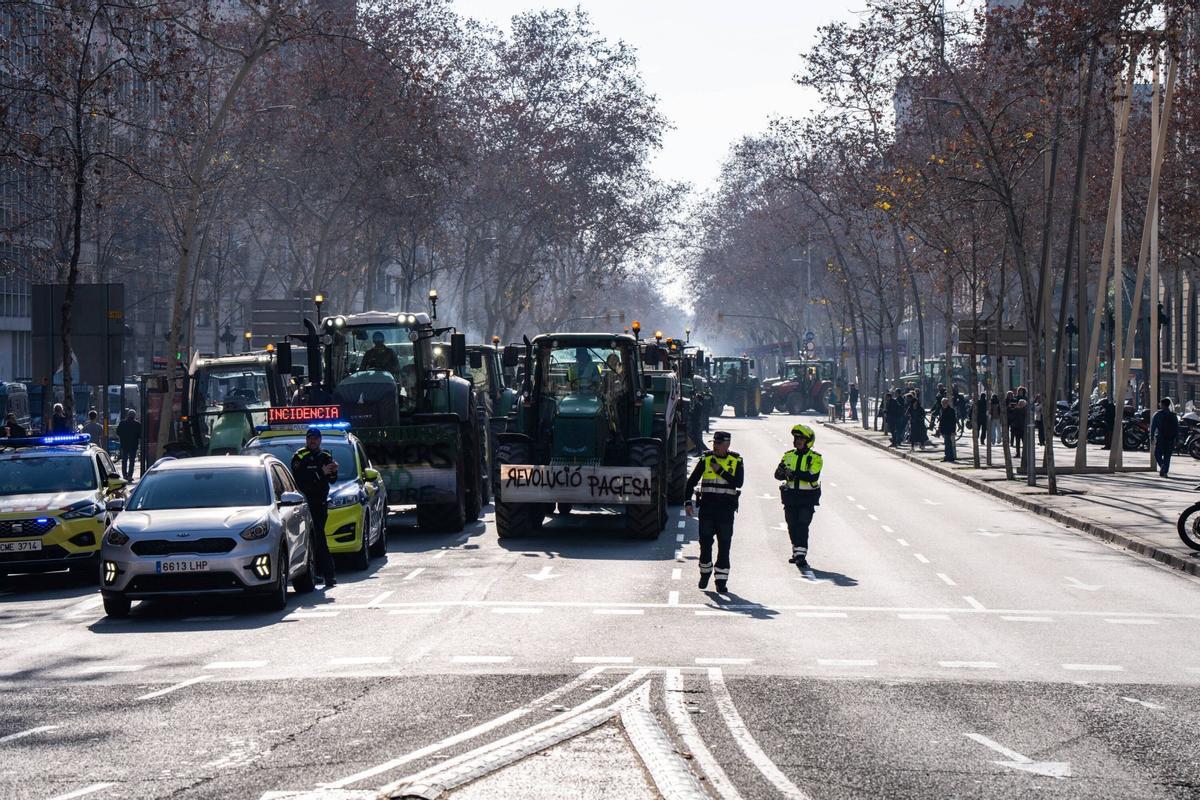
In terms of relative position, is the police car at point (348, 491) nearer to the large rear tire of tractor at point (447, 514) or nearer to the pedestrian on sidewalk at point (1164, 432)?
the large rear tire of tractor at point (447, 514)

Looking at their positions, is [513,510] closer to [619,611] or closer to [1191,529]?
[619,611]

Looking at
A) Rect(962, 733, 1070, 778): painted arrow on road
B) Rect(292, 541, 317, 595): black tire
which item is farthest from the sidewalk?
Rect(962, 733, 1070, 778): painted arrow on road

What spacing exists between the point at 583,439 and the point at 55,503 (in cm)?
739

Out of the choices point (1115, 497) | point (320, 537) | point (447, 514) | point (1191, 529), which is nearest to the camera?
point (320, 537)

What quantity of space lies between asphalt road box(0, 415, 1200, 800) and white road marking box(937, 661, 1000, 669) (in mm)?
58

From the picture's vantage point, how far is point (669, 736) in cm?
959

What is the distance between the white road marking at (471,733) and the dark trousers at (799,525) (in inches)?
310

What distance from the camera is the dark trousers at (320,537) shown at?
60.5ft

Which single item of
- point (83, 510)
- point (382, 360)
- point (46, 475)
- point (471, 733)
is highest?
point (382, 360)

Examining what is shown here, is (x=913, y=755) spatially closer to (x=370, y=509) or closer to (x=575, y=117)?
(x=370, y=509)

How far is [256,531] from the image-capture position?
52.1 ft

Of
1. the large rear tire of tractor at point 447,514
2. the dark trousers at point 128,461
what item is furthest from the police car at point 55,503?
the dark trousers at point 128,461

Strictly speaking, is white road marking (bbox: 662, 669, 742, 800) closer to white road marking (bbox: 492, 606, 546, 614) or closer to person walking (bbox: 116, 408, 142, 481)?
white road marking (bbox: 492, 606, 546, 614)

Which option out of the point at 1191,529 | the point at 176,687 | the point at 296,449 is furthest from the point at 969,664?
the point at 296,449
